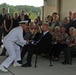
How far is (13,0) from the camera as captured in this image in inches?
848

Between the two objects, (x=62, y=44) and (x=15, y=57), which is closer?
(x=15, y=57)

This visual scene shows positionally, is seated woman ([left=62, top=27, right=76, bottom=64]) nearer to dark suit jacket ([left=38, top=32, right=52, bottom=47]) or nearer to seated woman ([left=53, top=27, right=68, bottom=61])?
seated woman ([left=53, top=27, right=68, bottom=61])

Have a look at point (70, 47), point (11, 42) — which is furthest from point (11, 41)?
point (70, 47)

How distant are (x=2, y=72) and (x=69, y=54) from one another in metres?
2.17

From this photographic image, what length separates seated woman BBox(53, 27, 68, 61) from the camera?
29.9 ft

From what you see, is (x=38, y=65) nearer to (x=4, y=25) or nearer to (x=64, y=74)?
(x=64, y=74)

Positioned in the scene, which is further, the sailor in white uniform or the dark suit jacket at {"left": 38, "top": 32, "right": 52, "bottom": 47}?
the dark suit jacket at {"left": 38, "top": 32, "right": 52, "bottom": 47}

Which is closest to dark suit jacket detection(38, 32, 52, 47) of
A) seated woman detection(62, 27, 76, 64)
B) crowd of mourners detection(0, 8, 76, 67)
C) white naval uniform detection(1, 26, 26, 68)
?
crowd of mourners detection(0, 8, 76, 67)

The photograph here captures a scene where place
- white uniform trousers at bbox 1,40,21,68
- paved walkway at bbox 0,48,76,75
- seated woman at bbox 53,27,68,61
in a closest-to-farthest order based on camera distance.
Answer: paved walkway at bbox 0,48,76,75 → white uniform trousers at bbox 1,40,21,68 → seated woman at bbox 53,27,68,61

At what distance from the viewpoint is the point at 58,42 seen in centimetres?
949

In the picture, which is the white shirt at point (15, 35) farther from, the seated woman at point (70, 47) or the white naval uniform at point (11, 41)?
the seated woman at point (70, 47)

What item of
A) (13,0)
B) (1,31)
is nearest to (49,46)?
(1,31)

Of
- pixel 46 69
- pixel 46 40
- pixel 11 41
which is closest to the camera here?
pixel 11 41

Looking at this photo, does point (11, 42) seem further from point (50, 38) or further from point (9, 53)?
point (50, 38)
